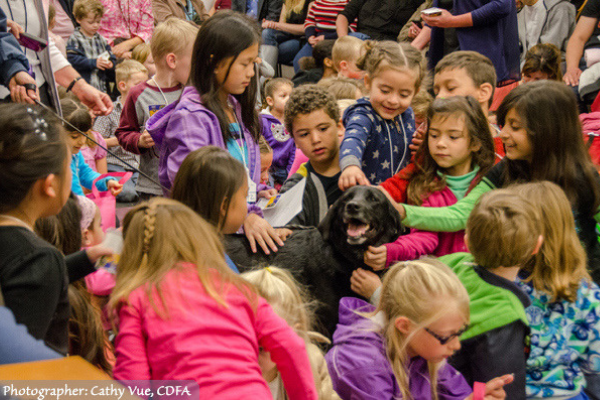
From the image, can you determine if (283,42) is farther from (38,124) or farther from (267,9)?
(38,124)

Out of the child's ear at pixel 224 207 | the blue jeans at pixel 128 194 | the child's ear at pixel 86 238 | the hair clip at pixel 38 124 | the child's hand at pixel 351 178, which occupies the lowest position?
the blue jeans at pixel 128 194

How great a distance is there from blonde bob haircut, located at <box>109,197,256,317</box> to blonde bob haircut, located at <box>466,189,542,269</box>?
81 cm

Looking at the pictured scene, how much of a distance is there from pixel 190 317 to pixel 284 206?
3.56 ft

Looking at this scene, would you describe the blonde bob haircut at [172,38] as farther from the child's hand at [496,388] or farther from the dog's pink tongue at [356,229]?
the child's hand at [496,388]

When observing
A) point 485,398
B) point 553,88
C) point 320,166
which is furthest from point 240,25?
point 485,398

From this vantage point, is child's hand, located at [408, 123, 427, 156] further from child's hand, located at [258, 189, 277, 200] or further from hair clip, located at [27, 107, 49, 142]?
hair clip, located at [27, 107, 49, 142]

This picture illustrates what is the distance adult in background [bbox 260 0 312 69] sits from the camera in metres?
6.38

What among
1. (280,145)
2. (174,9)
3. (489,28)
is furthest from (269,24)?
(280,145)

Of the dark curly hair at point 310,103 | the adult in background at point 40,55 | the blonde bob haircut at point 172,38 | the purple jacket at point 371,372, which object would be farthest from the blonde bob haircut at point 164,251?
the blonde bob haircut at point 172,38

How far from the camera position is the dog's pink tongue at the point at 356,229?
7.42 feet

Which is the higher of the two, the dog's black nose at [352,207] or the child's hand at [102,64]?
the dog's black nose at [352,207]

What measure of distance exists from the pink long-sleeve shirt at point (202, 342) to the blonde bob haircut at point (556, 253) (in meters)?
0.97

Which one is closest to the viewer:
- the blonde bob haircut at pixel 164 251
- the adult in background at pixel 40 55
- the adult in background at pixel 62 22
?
the blonde bob haircut at pixel 164 251

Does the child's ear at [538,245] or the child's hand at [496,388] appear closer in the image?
the child's hand at [496,388]
